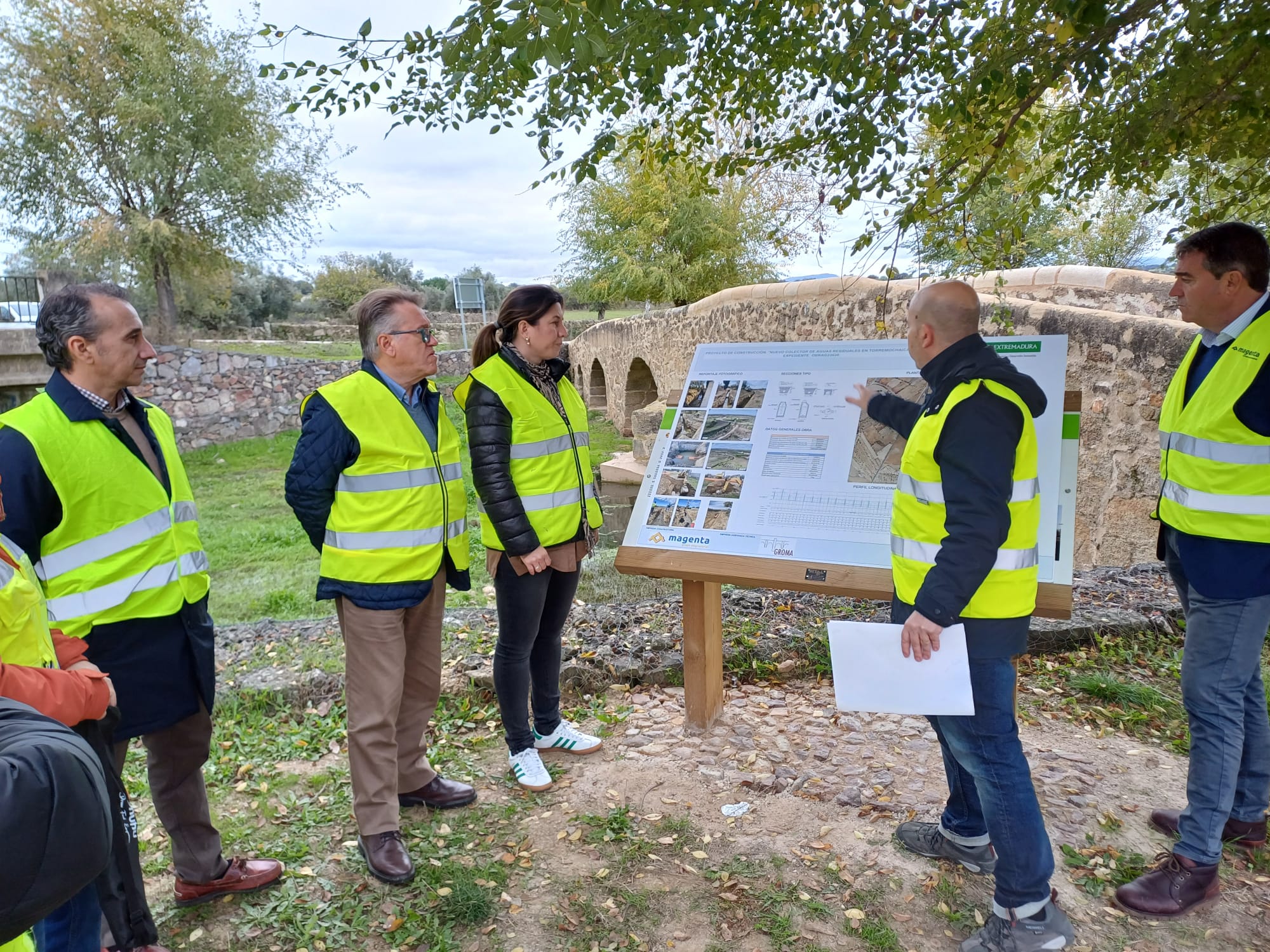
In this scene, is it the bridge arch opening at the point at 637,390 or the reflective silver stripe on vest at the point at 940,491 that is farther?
the bridge arch opening at the point at 637,390

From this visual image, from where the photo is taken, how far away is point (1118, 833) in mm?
2900

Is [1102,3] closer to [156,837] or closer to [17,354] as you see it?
[156,837]

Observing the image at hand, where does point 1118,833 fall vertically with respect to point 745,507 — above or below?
below

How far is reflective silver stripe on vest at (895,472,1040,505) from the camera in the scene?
219 cm


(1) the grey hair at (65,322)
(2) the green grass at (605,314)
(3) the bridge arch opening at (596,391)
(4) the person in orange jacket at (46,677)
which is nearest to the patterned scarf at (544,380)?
(1) the grey hair at (65,322)

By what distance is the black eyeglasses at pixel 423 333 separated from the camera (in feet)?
9.18

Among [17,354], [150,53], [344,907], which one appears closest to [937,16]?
[344,907]

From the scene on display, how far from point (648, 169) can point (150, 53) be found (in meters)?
16.4

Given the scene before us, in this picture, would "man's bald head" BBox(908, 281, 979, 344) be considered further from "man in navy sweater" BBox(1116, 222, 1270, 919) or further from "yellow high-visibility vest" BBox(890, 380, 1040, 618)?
"man in navy sweater" BBox(1116, 222, 1270, 919)

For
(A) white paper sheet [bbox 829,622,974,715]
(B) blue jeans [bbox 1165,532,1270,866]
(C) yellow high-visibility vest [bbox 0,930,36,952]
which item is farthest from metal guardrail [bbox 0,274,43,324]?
(B) blue jeans [bbox 1165,532,1270,866]

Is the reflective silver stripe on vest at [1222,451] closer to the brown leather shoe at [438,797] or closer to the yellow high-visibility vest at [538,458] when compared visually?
the yellow high-visibility vest at [538,458]

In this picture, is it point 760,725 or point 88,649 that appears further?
point 760,725

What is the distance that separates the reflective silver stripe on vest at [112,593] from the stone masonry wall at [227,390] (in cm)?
1319

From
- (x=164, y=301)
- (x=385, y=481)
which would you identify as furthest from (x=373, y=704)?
(x=164, y=301)
